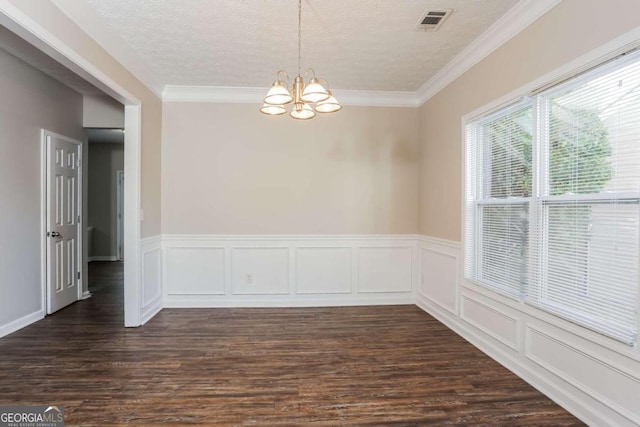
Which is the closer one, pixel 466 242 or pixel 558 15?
pixel 558 15

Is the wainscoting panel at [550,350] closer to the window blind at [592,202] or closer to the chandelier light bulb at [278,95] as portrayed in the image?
the window blind at [592,202]

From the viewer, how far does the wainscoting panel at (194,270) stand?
423cm

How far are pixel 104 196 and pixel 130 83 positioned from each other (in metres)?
5.59

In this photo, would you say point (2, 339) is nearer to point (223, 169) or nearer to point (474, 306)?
point (223, 169)

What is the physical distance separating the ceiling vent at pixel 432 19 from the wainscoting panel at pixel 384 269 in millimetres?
2583

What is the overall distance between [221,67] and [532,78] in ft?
9.33

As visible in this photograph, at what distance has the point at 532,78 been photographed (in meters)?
2.42

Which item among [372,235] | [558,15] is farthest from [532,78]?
[372,235]

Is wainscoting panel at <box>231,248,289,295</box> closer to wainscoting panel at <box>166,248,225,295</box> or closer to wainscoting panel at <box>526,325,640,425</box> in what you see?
wainscoting panel at <box>166,248,225,295</box>

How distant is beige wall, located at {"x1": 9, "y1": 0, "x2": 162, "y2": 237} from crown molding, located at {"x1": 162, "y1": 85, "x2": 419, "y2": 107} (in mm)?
280

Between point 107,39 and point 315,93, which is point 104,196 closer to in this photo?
point 107,39

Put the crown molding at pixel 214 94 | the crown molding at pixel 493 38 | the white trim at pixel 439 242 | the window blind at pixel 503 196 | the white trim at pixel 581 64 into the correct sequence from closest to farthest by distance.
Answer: the white trim at pixel 581 64 < the crown molding at pixel 493 38 < the window blind at pixel 503 196 < the white trim at pixel 439 242 < the crown molding at pixel 214 94

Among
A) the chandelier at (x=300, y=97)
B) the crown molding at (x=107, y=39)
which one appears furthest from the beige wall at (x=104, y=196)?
the chandelier at (x=300, y=97)

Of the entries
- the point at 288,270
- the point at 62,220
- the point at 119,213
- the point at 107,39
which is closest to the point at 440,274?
the point at 288,270
